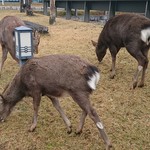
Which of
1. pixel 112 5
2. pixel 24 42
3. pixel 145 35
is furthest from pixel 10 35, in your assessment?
pixel 112 5

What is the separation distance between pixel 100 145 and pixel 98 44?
158 inches

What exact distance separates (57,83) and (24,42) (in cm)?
155

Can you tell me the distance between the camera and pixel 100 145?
4.30 meters

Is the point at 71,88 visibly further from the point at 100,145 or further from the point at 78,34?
the point at 78,34

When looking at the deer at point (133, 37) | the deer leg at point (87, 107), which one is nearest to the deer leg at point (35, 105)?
the deer leg at point (87, 107)

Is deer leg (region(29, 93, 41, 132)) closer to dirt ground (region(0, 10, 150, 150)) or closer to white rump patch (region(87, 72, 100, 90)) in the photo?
dirt ground (region(0, 10, 150, 150))

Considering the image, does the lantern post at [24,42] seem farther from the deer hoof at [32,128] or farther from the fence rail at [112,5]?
the fence rail at [112,5]

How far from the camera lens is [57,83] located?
4.14m

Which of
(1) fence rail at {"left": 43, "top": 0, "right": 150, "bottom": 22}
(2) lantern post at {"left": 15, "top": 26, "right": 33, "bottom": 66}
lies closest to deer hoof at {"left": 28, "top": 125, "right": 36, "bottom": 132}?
(2) lantern post at {"left": 15, "top": 26, "right": 33, "bottom": 66}

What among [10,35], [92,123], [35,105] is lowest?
[92,123]

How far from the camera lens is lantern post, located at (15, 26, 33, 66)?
525 cm

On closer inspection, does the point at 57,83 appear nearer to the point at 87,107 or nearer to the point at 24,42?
the point at 87,107

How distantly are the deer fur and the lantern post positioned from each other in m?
0.89

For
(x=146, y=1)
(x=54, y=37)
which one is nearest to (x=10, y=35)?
(x=54, y=37)
